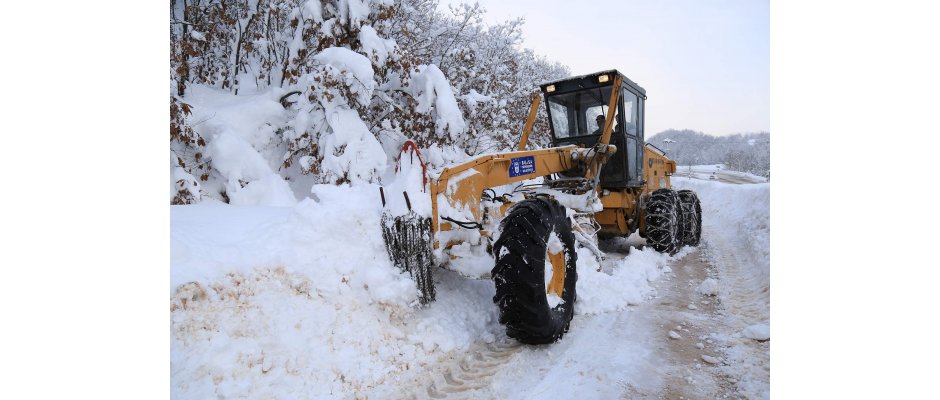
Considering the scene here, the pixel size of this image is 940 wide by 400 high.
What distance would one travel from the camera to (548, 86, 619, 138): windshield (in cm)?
556

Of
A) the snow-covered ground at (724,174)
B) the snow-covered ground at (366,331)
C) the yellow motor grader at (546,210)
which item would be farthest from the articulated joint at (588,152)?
the snow-covered ground at (366,331)

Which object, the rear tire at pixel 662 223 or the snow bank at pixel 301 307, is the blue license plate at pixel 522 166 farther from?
the rear tire at pixel 662 223

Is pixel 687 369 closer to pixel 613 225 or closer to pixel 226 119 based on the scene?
pixel 613 225

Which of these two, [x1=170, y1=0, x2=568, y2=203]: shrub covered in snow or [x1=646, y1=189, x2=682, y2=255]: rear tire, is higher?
[x1=170, y1=0, x2=568, y2=203]: shrub covered in snow

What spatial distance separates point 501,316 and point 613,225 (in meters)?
4.03

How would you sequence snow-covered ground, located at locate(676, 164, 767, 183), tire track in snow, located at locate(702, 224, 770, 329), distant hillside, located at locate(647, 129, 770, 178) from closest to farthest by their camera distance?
distant hillside, located at locate(647, 129, 770, 178) < snow-covered ground, located at locate(676, 164, 767, 183) < tire track in snow, located at locate(702, 224, 770, 329)

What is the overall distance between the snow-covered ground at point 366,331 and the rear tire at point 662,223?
221cm

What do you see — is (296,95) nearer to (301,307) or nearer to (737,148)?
(301,307)

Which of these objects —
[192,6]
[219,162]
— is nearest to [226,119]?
[219,162]

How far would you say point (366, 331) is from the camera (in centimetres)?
274

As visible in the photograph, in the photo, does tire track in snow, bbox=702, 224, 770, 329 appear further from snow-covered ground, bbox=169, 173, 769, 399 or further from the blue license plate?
the blue license plate

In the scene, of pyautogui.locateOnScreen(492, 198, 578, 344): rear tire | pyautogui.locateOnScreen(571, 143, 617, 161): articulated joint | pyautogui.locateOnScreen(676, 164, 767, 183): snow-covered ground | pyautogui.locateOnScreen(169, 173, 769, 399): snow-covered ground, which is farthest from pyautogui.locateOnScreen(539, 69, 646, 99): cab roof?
pyautogui.locateOnScreen(492, 198, 578, 344): rear tire

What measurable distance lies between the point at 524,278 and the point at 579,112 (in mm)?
3554

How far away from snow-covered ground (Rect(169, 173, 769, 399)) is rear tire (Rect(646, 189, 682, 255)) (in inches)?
87.0
